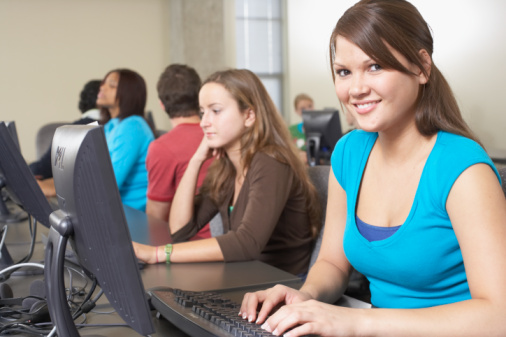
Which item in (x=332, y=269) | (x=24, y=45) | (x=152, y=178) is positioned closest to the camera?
(x=332, y=269)

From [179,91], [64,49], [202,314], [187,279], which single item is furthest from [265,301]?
[64,49]

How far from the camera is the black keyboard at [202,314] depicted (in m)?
0.95

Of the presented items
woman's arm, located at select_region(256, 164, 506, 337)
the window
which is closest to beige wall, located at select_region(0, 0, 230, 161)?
the window

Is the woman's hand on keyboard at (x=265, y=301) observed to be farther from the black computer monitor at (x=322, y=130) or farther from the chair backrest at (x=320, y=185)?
the black computer monitor at (x=322, y=130)

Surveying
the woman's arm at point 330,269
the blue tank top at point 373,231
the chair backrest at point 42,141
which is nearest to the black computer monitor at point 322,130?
the chair backrest at point 42,141

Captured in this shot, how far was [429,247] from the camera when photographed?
109 centimetres

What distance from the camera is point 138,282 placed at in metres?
0.82

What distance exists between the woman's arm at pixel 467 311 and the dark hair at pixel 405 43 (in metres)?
0.19

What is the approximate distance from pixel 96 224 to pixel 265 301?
39 centimetres

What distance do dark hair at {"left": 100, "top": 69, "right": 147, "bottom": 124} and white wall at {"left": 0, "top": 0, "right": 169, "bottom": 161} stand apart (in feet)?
14.9

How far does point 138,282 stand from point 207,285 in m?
0.56

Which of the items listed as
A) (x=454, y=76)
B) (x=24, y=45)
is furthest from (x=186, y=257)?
(x=24, y=45)

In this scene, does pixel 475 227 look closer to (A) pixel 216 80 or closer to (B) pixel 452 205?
(B) pixel 452 205

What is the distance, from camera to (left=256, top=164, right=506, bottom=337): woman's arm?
3.14ft
